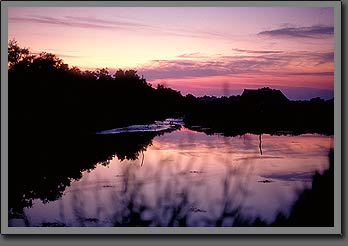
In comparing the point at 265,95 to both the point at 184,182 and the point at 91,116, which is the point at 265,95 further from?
the point at 91,116

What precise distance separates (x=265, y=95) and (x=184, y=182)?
752 mm

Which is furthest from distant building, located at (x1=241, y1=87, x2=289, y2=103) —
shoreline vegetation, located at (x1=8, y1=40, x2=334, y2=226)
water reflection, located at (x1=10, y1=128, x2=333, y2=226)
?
water reflection, located at (x1=10, y1=128, x2=333, y2=226)

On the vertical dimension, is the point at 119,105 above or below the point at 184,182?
above

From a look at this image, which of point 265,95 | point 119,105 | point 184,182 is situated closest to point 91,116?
point 119,105

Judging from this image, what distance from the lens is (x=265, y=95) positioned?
4461 millimetres

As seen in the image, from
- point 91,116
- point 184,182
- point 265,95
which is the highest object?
point 265,95

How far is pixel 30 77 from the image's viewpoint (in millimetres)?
4449

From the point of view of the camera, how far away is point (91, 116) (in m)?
4.52

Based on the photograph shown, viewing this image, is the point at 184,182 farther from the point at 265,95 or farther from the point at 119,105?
the point at 265,95

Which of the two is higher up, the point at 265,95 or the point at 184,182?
the point at 265,95

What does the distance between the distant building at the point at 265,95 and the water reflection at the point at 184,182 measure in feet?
0.86

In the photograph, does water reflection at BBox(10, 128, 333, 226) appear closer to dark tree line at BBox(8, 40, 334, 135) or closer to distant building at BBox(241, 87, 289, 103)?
dark tree line at BBox(8, 40, 334, 135)

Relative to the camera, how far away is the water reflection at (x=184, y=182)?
434 centimetres

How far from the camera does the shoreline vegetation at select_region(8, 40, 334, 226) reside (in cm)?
436
